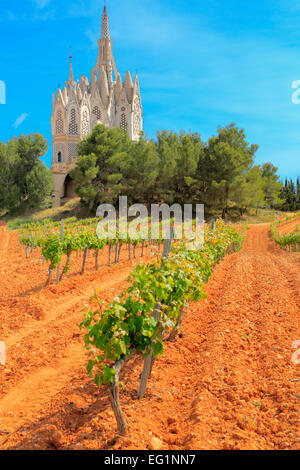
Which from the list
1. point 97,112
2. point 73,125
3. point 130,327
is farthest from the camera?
point 97,112

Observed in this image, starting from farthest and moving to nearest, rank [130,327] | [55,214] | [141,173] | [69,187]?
[69,187] < [55,214] < [141,173] < [130,327]

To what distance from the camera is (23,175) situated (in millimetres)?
37594

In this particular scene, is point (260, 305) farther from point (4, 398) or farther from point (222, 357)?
point (4, 398)

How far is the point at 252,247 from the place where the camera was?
22234mm

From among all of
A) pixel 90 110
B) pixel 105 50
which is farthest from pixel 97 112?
pixel 105 50

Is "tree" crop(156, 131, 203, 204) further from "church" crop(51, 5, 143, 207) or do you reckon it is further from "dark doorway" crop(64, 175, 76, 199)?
"dark doorway" crop(64, 175, 76, 199)

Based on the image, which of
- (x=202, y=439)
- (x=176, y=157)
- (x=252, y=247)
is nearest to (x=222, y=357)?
(x=202, y=439)

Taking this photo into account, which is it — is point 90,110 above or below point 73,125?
above

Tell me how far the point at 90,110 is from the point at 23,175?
58.1 feet

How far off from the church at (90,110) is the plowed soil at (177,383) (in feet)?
112

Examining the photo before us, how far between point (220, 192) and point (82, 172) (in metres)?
13.9

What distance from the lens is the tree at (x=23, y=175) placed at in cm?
3628

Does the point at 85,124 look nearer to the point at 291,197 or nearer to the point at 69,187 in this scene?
the point at 69,187

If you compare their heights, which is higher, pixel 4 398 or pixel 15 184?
pixel 15 184
